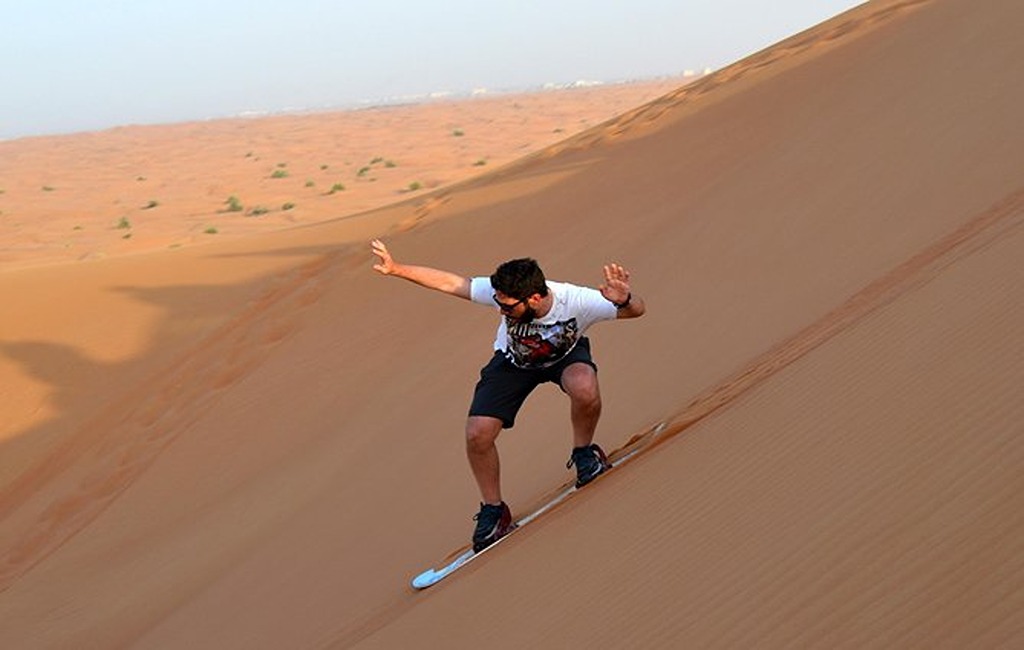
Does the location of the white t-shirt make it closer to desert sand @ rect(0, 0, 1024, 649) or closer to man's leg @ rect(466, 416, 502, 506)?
man's leg @ rect(466, 416, 502, 506)

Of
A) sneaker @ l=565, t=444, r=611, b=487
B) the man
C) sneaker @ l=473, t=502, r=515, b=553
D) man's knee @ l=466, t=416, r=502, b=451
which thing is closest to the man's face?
the man

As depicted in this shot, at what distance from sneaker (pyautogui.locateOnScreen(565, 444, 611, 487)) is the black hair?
0.82 meters

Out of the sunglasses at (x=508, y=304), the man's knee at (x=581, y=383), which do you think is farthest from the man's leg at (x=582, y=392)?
the sunglasses at (x=508, y=304)

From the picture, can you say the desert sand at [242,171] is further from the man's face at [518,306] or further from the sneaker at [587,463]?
the man's face at [518,306]

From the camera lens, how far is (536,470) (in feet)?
22.7

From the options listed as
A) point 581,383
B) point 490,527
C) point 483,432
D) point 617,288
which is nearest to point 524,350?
point 581,383

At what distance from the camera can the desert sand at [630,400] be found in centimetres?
367

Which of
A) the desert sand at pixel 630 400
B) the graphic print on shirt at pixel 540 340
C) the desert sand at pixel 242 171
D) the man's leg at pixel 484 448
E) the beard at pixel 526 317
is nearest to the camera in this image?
the desert sand at pixel 630 400

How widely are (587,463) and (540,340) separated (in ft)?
1.99

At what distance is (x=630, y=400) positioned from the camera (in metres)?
7.34

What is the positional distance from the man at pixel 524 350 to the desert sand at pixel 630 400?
28 cm

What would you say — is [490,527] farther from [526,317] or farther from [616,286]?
[616,286]

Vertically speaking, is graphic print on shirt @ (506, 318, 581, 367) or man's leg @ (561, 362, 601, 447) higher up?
graphic print on shirt @ (506, 318, 581, 367)

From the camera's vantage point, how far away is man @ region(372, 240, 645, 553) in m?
5.10
